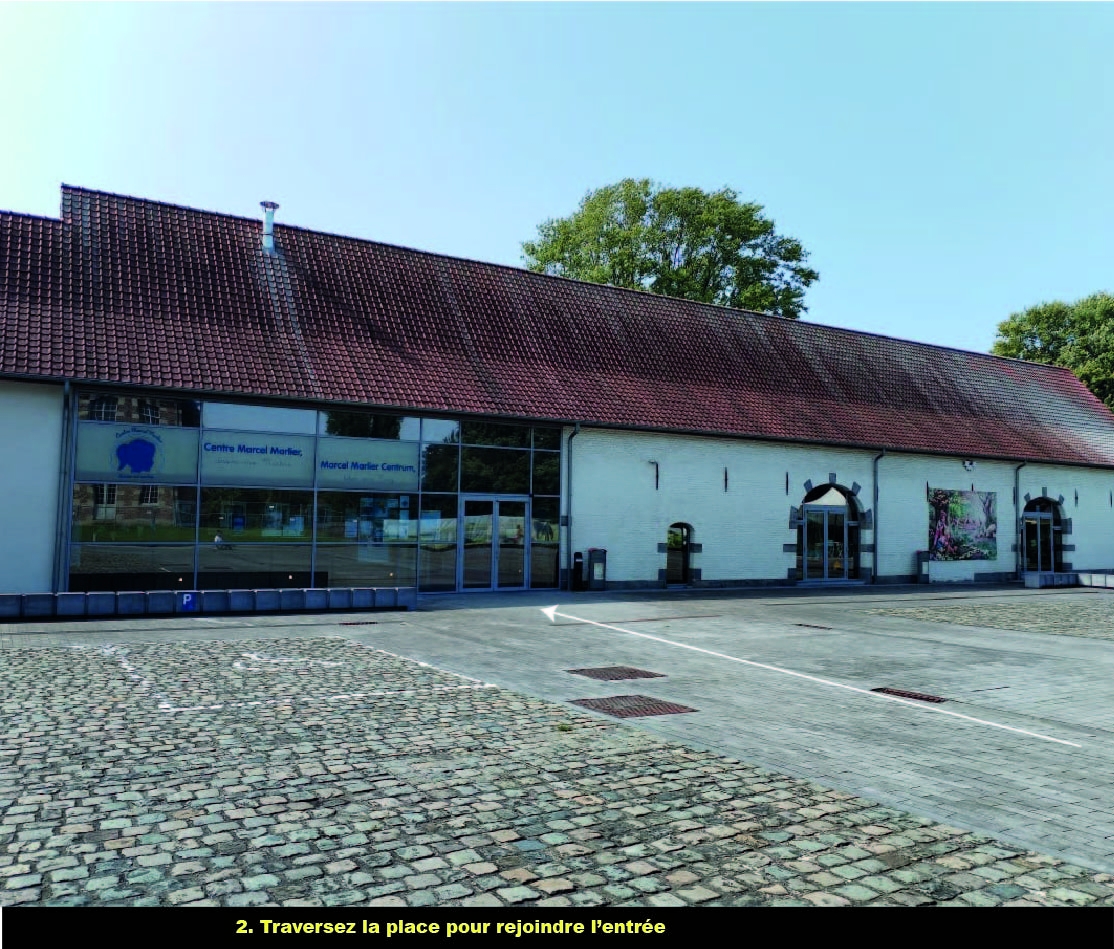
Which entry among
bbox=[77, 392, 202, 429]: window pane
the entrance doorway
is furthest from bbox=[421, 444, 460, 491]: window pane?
bbox=[77, 392, 202, 429]: window pane

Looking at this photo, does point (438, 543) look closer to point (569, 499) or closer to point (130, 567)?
point (569, 499)

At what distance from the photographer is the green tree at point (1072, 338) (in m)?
55.6

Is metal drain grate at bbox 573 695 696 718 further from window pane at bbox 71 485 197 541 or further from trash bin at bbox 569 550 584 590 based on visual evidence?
trash bin at bbox 569 550 584 590

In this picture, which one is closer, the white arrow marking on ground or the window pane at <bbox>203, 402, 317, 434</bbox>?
the white arrow marking on ground

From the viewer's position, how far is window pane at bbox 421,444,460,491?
22.2 metres

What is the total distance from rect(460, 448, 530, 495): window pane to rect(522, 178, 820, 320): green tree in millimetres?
24875

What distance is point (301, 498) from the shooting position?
20.6 meters

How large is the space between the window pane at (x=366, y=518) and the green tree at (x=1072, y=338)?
A: 49.3 meters

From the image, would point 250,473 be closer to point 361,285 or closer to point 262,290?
point 262,290

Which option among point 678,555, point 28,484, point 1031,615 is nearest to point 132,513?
point 28,484

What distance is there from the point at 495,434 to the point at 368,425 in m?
3.34

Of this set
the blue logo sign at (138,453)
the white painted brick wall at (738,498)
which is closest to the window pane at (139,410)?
the blue logo sign at (138,453)

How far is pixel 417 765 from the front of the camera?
674 cm

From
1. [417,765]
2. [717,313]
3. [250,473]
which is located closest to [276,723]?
[417,765]
